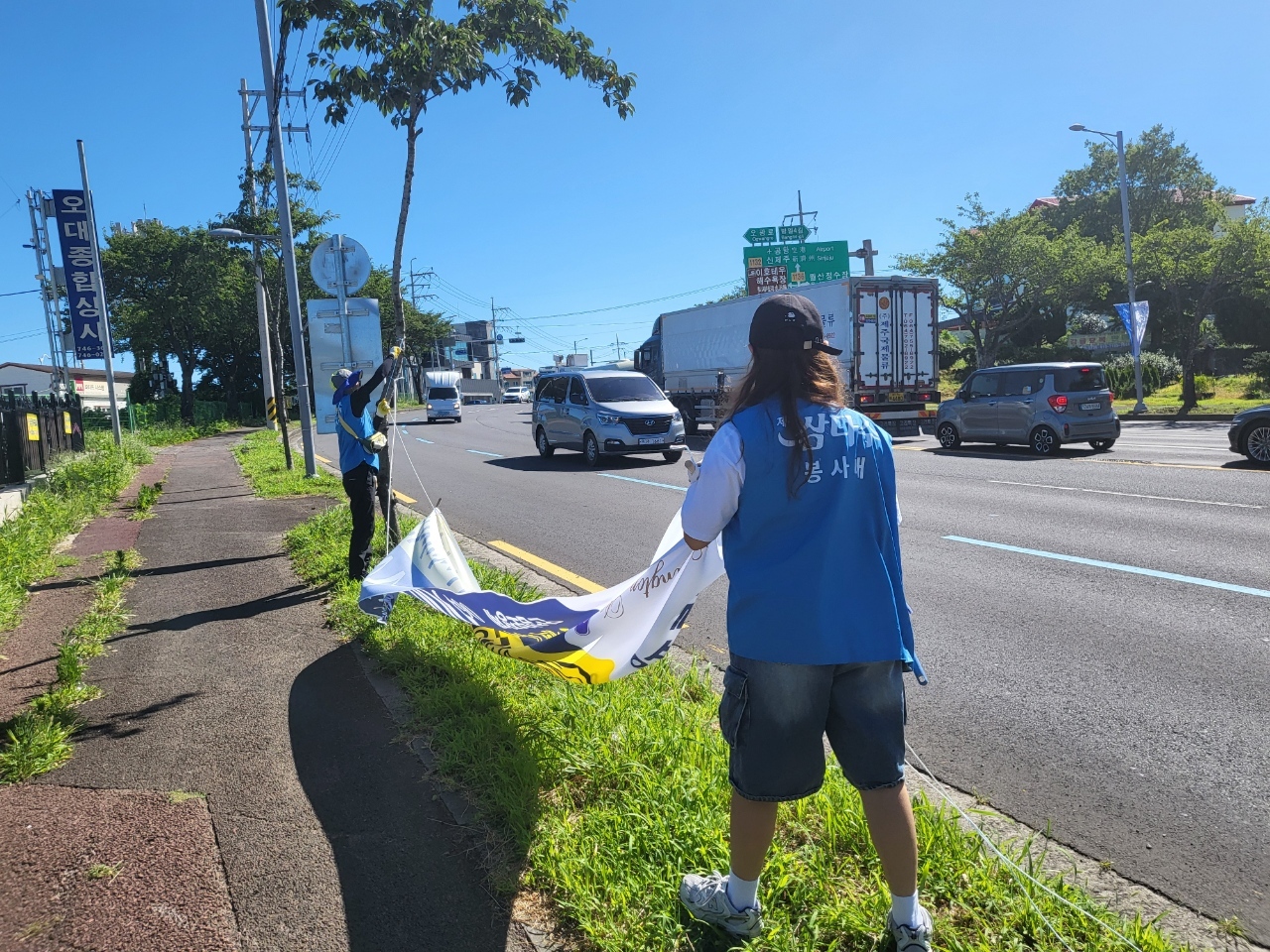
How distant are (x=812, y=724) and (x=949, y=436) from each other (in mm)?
16796

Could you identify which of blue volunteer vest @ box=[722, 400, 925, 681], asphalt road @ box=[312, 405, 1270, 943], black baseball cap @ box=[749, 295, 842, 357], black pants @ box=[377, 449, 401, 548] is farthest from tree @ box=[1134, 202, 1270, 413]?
blue volunteer vest @ box=[722, 400, 925, 681]

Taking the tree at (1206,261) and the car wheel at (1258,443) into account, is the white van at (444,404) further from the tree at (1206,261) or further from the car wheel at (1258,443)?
the car wheel at (1258,443)

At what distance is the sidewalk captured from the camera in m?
2.71

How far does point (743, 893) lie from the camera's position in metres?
2.44

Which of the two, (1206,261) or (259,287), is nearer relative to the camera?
(259,287)

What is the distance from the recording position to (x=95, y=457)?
1669 centimetres

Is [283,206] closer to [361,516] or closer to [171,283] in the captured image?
[361,516]

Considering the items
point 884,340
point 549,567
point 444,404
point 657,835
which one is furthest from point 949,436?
point 444,404

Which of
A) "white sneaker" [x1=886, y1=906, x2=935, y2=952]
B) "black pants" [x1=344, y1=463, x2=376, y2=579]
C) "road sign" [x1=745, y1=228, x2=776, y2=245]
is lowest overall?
"white sneaker" [x1=886, y1=906, x2=935, y2=952]

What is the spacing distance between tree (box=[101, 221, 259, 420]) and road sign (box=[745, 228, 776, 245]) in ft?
77.1

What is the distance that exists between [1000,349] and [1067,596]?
45.4m

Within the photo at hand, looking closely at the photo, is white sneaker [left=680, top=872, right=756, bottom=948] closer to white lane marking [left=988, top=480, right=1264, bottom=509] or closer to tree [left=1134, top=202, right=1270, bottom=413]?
white lane marking [left=988, top=480, right=1264, bottom=509]

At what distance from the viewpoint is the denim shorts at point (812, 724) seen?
227cm

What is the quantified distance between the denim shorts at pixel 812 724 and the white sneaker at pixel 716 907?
0.37 m
